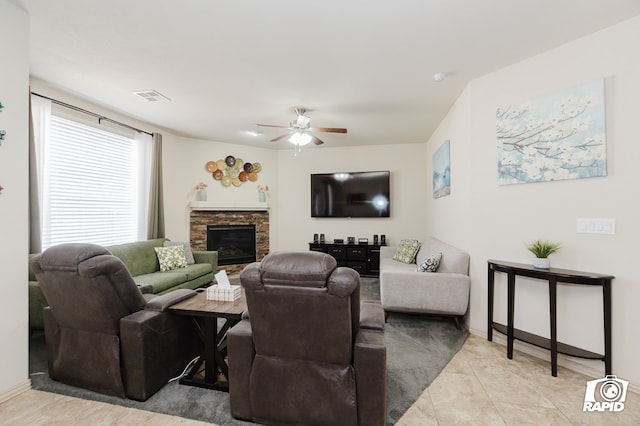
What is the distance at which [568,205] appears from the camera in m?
2.51

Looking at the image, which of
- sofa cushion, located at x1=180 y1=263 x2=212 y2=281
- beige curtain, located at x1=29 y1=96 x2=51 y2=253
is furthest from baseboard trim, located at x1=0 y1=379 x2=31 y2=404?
sofa cushion, located at x1=180 y1=263 x2=212 y2=281

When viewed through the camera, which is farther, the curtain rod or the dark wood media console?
the dark wood media console

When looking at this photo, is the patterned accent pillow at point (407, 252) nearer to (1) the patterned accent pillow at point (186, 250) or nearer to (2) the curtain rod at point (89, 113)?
(1) the patterned accent pillow at point (186, 250)

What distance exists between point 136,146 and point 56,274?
3.28 meters

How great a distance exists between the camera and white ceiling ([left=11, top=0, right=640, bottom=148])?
209 centimetres

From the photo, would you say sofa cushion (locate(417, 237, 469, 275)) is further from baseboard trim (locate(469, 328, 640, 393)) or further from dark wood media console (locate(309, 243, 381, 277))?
dark wood media console (locate(309, 243, 381, 277))

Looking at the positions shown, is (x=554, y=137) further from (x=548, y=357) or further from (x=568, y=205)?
(x=548, y=357)

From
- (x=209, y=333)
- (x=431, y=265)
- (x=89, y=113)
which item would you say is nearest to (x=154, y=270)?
(x=89, y=113)

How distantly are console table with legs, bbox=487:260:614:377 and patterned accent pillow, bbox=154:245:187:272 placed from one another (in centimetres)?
413

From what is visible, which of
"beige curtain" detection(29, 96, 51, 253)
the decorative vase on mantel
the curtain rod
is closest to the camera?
the decorative vase on mantel

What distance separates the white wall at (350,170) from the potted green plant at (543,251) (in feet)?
10.9

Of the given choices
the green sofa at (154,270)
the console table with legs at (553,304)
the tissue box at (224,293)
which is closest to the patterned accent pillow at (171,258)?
the green sofa at (154,270)

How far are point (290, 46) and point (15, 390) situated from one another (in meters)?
3.31

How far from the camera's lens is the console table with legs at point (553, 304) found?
2229 mm
